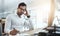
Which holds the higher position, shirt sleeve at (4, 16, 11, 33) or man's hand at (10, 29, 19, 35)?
shirt sleeve at (4, 16, 11, 33)

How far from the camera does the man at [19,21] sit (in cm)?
148

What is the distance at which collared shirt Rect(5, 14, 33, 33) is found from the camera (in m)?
1.48

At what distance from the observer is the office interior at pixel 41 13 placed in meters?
1.47

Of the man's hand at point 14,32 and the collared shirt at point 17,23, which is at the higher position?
the collared shirt at point 17,23

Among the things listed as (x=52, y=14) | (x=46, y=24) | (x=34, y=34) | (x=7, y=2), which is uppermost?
(x=7, y=2)

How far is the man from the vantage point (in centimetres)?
148

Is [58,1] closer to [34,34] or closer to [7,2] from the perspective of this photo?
[34,34]

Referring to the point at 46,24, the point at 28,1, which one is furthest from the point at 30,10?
the point at 46,24

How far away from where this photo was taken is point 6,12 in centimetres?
148

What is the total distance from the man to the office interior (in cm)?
4

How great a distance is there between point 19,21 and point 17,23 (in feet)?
0.10

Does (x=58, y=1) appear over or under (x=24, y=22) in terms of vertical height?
over

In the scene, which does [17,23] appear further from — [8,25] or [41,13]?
[41,13]

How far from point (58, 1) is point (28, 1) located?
1.02 feet
